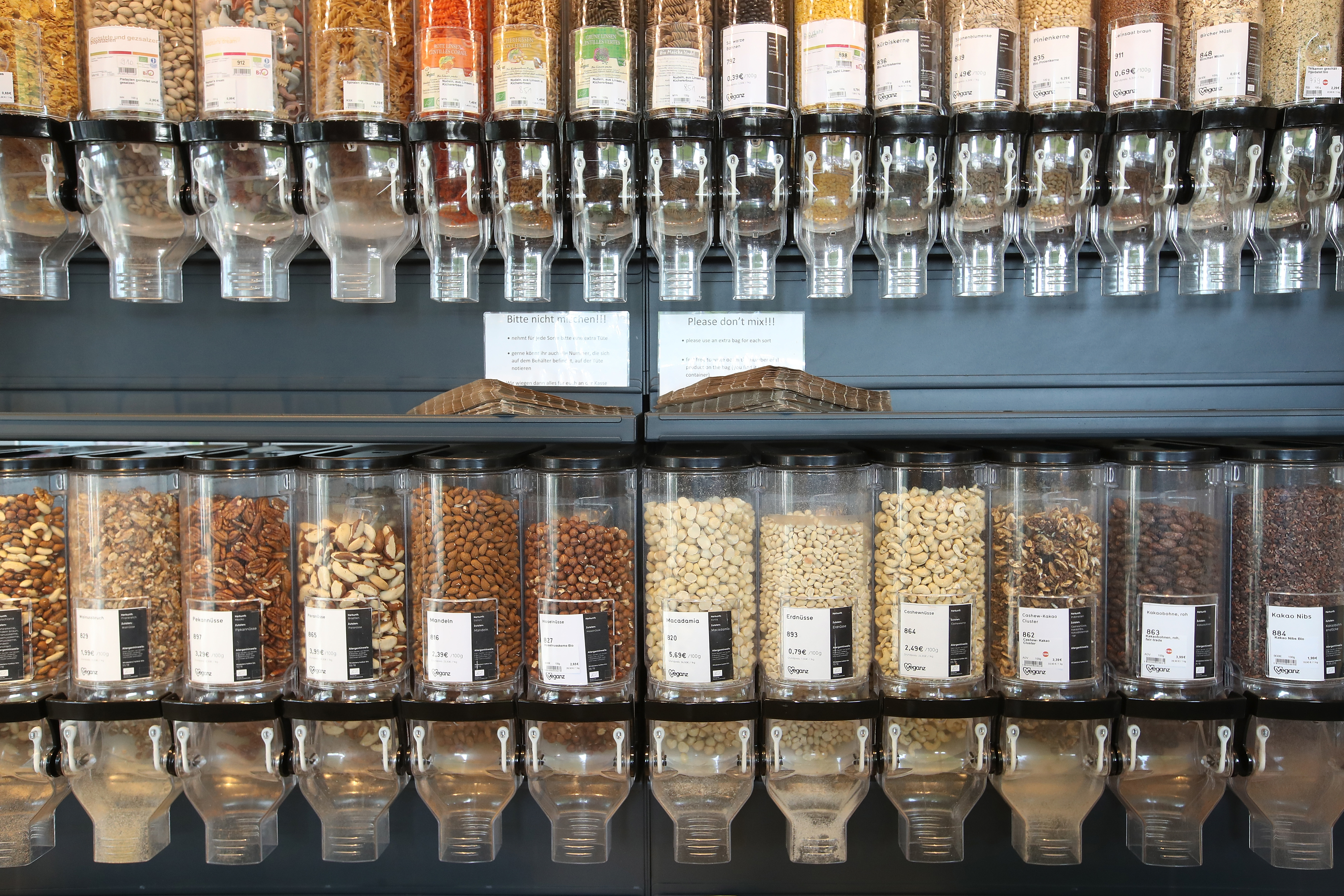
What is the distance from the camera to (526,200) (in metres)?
1.24

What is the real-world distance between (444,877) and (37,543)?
86cm

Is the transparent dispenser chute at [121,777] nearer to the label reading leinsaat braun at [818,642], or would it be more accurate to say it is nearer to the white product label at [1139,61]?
the label reading leinsaat braun at [818,642]

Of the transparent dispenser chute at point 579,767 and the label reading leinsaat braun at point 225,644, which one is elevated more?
the label reading leinsaat braun at point 225,644

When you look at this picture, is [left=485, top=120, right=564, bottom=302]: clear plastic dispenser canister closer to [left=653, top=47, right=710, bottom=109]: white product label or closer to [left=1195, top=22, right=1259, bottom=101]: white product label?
[left=653, top=47, right=710, bottom=109]: white product label

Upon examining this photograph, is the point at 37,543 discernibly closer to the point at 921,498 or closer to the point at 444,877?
the point at 444,877

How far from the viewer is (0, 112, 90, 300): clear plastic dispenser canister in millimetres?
1196

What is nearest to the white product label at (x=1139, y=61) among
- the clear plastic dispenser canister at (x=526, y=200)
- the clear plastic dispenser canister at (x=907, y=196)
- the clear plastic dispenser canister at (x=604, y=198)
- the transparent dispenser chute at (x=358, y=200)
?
the clear plastic dispenser canister at (x=907, y=196)

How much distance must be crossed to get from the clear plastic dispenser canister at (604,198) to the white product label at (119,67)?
61 cm

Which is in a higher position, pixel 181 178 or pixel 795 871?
pixel 181 178

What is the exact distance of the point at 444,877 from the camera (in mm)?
1496

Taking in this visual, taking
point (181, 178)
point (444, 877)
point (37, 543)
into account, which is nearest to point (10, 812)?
point (37, 543)

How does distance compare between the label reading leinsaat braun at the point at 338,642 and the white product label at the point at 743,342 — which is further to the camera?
the white product label at the point at 743,342

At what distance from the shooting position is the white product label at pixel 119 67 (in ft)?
3.91

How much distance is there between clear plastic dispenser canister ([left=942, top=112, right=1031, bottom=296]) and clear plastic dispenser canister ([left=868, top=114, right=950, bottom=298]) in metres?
0.02
